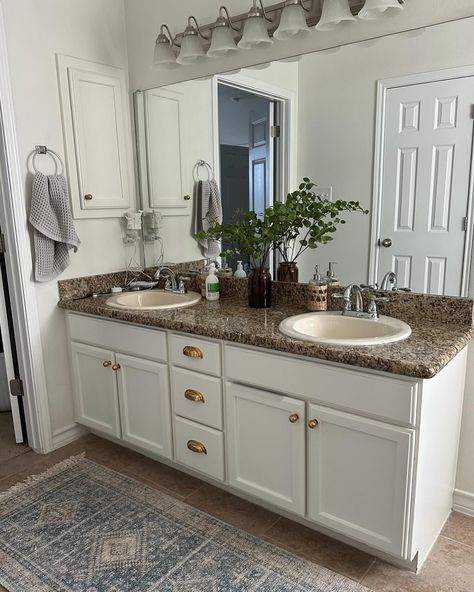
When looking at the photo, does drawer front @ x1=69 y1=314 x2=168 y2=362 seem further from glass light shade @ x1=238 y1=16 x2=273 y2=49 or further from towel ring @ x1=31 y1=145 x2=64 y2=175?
glass light shade @ x1=238 y1=16 x2=273 y2=49

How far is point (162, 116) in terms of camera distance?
2.57 meters

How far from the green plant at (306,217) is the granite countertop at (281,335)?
0.31 m

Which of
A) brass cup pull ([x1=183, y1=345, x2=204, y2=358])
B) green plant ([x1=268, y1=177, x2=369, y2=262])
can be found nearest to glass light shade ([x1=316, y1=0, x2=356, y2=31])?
green plant ([x1=268, y1=177, x2=369, y2=262])

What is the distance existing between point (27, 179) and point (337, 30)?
1528mm

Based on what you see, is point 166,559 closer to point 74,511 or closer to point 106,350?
point 74,511

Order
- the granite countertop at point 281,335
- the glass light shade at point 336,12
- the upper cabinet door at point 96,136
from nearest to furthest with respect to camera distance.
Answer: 1. the granite countertop at point 281,335
2. the glass light shade at point 336,12
3. the upper cabinet door at point 96,136

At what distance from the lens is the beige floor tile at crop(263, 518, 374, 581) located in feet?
5.43

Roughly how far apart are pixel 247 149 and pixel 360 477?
4.91 ft

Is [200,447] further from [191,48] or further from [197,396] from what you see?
[191,48]

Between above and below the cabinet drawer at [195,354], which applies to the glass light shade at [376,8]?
above

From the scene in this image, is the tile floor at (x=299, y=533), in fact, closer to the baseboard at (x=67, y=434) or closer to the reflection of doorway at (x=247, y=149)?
the baseboard at (x=67, y=434)

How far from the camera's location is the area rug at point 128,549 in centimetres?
160

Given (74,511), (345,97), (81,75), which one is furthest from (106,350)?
(345,97)

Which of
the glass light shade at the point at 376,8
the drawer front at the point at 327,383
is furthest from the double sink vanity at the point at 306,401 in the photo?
the glass light shade at the point at 376,8
